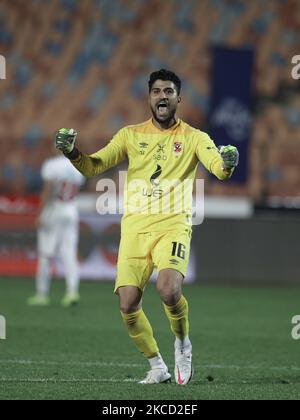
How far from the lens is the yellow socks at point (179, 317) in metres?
7.43

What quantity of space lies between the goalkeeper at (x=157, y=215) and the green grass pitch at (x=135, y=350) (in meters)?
0.34

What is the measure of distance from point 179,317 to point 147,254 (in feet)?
1.63

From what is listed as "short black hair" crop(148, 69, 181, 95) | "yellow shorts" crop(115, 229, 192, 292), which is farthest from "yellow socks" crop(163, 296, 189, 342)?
"short black hair" crop(148, 69, 181, 95)

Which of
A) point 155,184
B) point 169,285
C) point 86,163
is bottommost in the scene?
point 169,285

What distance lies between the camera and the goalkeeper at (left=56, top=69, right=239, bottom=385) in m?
7.41

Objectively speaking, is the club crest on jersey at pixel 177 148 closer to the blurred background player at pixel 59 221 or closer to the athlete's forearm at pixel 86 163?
the athlete's forearm at pixel 86 163

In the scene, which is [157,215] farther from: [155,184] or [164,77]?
[164,77]

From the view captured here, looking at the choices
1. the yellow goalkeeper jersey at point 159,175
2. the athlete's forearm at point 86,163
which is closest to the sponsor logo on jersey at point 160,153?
the yellow goalkeeper jersey at point 159,175

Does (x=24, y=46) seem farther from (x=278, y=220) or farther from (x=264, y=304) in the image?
(x=264, y=304)

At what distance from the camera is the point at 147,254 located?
7.48 m

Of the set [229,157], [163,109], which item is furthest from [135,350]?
[229,157]

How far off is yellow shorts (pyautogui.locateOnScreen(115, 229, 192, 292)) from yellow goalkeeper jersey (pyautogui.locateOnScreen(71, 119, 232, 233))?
0.19 ft

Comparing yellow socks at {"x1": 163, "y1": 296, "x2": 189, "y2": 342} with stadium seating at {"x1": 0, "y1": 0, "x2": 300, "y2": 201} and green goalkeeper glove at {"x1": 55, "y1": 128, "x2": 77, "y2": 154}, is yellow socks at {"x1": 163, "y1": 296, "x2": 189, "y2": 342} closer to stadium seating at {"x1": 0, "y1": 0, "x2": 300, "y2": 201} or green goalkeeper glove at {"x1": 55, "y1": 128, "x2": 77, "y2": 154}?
green goalkeeper glove at {"x1": 55, "y1": 128, "x2": 77, "y2": 154}

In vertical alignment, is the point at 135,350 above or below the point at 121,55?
below
